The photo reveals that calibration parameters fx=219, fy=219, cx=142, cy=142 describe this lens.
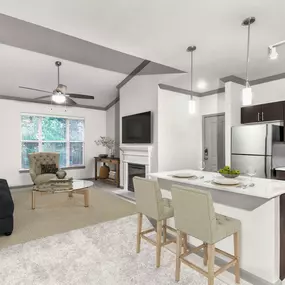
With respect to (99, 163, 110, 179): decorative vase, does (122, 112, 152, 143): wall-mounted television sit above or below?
above

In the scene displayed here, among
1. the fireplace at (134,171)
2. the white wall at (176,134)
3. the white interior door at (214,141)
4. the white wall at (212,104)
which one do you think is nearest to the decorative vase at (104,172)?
the fireplace at (134,171)

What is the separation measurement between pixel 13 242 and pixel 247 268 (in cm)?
284

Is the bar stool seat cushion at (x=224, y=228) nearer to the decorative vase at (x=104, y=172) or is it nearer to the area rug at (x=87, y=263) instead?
the area rug at (x=87, y=263)

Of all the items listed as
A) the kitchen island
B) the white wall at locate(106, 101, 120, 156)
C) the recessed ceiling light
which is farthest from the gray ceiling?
the kitchen island

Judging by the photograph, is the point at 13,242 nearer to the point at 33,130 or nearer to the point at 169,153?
the point at 169,153

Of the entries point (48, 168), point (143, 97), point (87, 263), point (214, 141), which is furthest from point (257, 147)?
point (48, 168)

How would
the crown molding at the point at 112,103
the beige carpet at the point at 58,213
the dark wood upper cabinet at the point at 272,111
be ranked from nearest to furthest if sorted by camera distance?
1. the beige carpet at the point at 58,213
2. the dark wood upper cabinet at the point at 272,111
3. the crown molding at the point at 112,103

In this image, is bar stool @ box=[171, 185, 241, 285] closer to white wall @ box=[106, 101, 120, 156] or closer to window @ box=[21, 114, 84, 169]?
white wall @ box=[106, 101, 120, 156]

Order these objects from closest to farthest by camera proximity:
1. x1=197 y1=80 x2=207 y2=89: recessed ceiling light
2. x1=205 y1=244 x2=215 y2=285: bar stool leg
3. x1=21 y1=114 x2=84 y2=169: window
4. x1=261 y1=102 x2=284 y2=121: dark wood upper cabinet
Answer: x1=205 y1=244 x2=215 y2=285: bar stool leg, x1=261 y1=102 x2=284 y2=121: dark wood upper cabinet, x1=197 y1=80 x2=207 y2=89: recessed ceiling light, x1=21 y1=114 x2=84 y2=169: window

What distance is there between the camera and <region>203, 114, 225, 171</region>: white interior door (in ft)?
18.4

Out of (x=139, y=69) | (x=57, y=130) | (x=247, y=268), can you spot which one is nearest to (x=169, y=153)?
(x=139, y=69)

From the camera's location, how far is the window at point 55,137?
641 cm

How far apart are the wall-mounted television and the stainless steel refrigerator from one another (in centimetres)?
189

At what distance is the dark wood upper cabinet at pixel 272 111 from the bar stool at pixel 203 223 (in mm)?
2796
